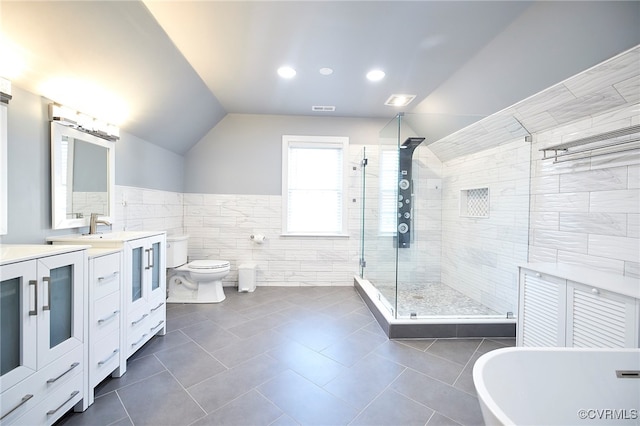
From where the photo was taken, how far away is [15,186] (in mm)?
1562

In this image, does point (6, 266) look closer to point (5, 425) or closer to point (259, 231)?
point (5, 425)

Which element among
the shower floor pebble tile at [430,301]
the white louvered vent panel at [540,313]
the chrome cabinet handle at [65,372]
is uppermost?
the white louvered vent panel at [540,313]

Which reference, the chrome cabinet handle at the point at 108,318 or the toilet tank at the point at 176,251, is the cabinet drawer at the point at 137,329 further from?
the toilet tank at the point at 176,251

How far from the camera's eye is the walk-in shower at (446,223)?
8.30 ft

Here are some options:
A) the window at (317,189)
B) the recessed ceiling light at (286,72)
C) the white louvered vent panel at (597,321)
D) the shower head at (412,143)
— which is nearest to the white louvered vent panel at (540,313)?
the white louvered vent panel at (597,321)

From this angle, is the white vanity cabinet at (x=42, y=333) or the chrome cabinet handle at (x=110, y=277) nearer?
the white vanity cabinet at (x=42, y=333)

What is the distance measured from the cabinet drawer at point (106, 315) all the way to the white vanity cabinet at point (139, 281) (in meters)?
0.06

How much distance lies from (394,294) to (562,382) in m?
1.67

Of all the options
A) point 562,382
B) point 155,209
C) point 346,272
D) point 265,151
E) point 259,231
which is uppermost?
point 265,151

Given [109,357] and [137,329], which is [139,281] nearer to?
[137,329]

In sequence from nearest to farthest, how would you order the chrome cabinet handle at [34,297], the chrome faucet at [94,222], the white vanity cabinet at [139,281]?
the chrome cabinet handle at [34,297], the white vanity cabinet at [139,281], the chrome faucet at [94,222]

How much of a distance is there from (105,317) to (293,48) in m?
2.36

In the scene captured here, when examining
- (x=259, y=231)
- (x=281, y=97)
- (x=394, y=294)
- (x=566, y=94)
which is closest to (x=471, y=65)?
(x=566, y=94)

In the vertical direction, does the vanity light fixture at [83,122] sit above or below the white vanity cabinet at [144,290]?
above
